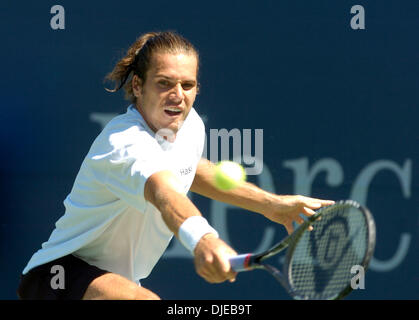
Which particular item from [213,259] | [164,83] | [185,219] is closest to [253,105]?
[164,83]

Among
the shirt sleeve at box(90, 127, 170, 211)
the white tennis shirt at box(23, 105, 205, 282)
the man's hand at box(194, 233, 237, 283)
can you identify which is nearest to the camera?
the man's hand at box(194, 233, 237, 283)

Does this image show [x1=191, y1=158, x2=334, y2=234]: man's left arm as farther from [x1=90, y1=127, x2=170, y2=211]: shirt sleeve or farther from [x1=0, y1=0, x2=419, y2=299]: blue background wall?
[x1=0, y1=0, x2=419, y2=299]: blue background wall

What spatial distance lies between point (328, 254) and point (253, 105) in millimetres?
1521

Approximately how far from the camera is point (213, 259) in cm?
206

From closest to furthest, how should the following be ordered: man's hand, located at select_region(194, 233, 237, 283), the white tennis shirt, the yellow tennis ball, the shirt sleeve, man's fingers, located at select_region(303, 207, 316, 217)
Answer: man's hand, located at select_region(194, 233, 237, 283) → the shirt sleeve → the white tennis shirt → man's fingers, located at select_region(303, 207, 316, 217) → the yellow tennis ball

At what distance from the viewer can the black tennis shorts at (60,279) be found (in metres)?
2.68

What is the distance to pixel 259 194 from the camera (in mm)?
3199

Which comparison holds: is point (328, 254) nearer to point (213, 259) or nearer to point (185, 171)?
point (185, 171)

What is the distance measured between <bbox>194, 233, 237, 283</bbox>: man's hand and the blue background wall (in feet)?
6.50

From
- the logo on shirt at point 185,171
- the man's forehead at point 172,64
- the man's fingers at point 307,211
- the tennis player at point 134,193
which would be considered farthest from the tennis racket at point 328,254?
the man's forehead at point 172,64

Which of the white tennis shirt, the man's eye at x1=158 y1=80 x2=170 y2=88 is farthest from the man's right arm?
the man's eye at x1=158 y1=80 x2=170 y2=88

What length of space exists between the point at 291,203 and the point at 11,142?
1.75 metres

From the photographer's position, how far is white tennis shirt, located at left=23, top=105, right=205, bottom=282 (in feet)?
8.21
